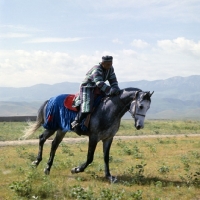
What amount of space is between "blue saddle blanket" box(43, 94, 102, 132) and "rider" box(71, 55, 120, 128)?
404mm

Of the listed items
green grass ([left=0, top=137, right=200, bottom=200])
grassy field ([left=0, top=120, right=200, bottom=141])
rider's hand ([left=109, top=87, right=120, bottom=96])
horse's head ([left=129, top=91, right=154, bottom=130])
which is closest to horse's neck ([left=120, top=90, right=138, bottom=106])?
rider's hand ([left=109, top=87, right=120, bottom=96])

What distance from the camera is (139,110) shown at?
9.41 m

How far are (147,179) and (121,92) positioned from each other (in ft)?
9.47

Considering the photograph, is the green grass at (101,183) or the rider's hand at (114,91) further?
the rider's hand at (114,91)

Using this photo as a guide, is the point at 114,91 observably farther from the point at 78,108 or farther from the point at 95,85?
the point at 78,108

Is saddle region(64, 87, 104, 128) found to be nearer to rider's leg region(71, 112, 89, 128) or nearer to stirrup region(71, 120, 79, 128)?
rider's leg region(71, 112, 89, 128)

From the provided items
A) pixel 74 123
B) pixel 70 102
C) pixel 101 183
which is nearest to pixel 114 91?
pixel 74 123

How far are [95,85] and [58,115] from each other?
1713 millimetres

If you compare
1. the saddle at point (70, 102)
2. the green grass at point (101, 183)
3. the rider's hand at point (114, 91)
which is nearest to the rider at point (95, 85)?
the rider's hand at point (114, 91)

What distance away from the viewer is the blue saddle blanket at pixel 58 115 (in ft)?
35.9

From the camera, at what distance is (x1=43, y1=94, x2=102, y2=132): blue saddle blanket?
35.9ft

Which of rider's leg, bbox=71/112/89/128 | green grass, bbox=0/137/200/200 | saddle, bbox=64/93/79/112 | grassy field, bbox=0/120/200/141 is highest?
saddle, bbox=64/93/79/112

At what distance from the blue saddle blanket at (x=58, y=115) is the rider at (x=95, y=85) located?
0.40m

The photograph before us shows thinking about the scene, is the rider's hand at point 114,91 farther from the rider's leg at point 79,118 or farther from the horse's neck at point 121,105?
the rider's leg at point 79,118
